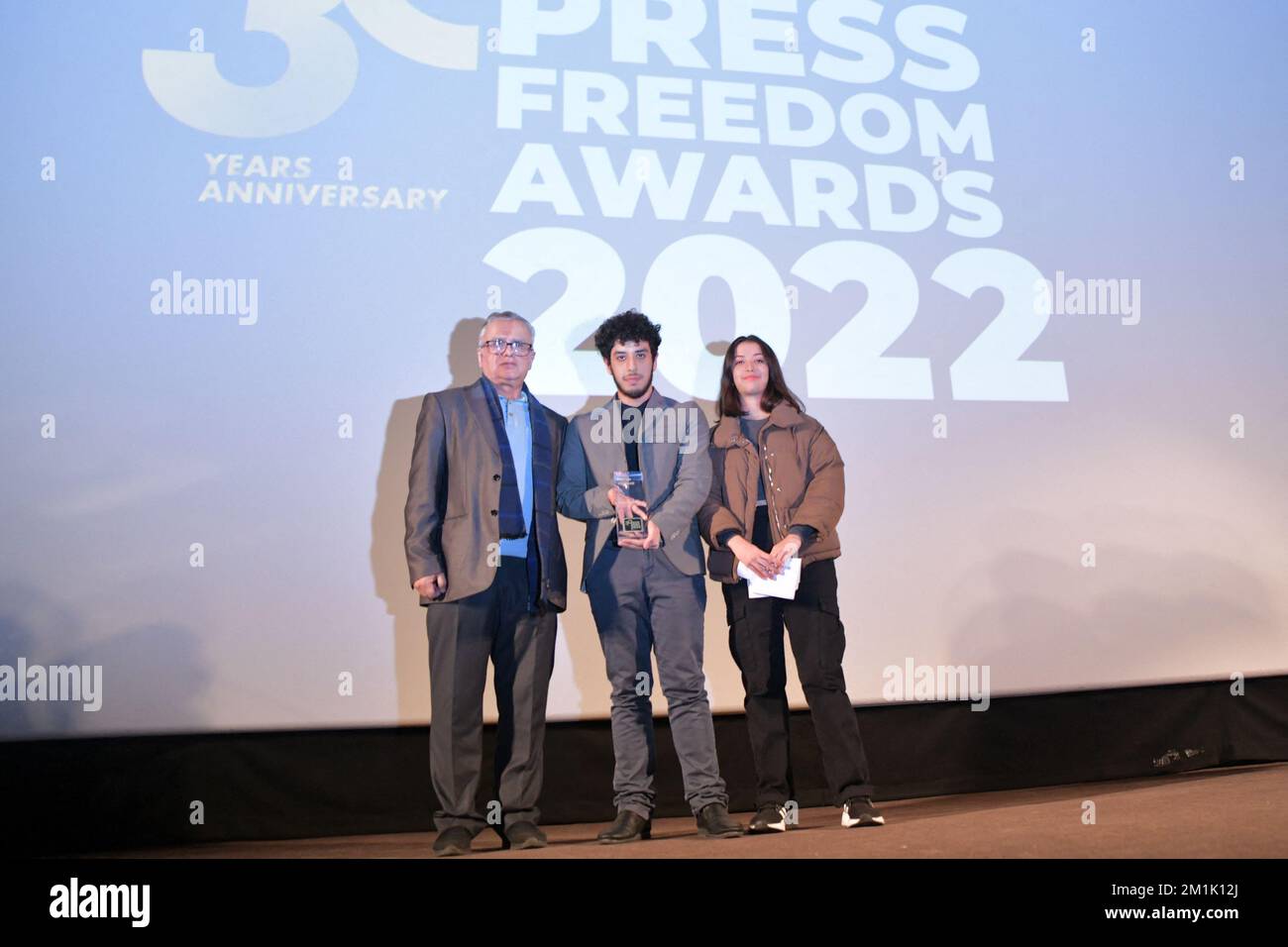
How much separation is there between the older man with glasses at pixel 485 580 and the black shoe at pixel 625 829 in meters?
0.19

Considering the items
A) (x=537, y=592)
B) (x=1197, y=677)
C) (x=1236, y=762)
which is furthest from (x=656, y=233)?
(x=1236, y=762)

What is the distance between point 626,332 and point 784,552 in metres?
0.81

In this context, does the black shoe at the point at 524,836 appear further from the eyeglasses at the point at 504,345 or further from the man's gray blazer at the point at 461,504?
the eyeglasses at the point at 504,345

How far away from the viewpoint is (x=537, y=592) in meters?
3.32

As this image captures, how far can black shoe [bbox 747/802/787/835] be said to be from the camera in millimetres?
3395

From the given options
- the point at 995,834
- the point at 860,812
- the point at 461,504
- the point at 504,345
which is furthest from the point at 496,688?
the point at 995,834

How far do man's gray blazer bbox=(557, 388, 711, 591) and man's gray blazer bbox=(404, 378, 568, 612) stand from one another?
0.09 meters

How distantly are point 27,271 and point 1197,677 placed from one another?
14.6ft

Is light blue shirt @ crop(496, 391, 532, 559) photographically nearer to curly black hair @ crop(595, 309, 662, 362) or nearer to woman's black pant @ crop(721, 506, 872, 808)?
curly black hair @ crop(595, 309, 662, 362)

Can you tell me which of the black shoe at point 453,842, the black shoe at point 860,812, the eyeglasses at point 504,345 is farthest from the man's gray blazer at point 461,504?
the black shoe at point 860,812

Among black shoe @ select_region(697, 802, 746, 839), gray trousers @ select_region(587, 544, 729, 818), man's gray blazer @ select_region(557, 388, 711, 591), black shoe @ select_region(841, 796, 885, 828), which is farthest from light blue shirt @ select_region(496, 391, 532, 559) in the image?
black shoe @ select_region(841, 796, 885, 828)

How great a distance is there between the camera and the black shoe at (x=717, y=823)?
333cm

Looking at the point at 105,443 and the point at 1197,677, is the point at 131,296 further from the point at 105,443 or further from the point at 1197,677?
the point at 1197,677
